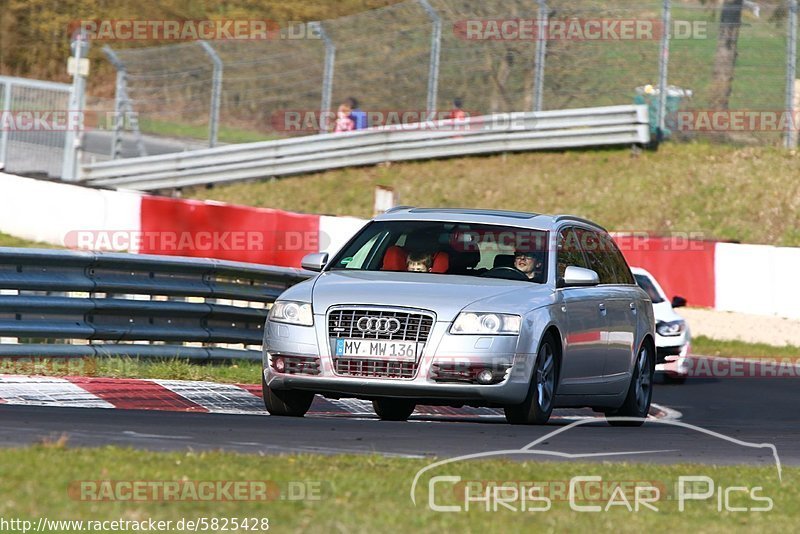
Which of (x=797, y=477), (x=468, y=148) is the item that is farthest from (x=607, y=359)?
(x=468, y=148)

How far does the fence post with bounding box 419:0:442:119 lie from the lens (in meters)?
28.1

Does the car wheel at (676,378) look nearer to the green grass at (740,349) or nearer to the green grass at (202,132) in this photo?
the green grass at (740,349)

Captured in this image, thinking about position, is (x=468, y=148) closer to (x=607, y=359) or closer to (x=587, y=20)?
(x=587, y=20)

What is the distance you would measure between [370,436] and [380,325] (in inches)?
48.7

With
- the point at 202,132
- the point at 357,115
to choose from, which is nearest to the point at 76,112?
the point at 202,132

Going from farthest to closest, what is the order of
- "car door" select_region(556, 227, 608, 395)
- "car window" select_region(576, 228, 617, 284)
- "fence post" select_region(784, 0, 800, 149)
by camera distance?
"fence post" select_region(784, 0, 800, 149) → "car window" select_region(576, 228, 617, 284) → "car door" select_region(556, 227, 608, 395)

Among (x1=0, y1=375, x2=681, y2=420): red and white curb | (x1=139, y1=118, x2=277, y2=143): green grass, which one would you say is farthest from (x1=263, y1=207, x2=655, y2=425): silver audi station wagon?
(x1=139, y1=118, x2=277, y2=143): green grass

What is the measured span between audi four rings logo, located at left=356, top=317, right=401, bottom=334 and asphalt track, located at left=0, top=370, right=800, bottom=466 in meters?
0.58

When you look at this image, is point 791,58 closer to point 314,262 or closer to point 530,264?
point 530,264

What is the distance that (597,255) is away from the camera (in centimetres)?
1180

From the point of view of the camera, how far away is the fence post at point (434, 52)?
28.1 metres

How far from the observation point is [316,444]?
794 centimetres

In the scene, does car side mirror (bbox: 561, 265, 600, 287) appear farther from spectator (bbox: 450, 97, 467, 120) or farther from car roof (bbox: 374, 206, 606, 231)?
spectator (bbox: 450, 97, 467, 120)

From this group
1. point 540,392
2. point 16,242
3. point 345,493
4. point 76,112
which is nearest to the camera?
point 345,493
